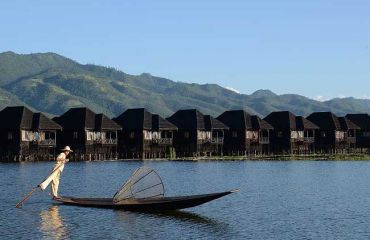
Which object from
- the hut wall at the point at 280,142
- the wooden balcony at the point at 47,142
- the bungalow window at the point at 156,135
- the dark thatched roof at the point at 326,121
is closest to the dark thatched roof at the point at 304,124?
the dark thatched roof at the point at 326,121

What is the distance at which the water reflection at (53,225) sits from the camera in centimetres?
2703

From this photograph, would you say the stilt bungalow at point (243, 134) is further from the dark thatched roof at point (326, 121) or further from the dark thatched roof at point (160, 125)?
the dark thatched roof at point (326, 121)

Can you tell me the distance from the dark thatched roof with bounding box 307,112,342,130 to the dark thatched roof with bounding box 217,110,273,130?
42.7ft

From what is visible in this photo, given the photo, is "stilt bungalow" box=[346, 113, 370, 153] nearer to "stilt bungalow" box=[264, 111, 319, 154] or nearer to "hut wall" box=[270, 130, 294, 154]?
"stilt bungalow" box=[264, 111, 319, 154]

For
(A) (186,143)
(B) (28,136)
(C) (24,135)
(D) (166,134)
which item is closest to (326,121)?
(A) (186,143)

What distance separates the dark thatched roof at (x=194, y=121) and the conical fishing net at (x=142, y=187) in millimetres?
73643

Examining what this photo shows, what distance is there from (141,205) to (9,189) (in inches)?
655

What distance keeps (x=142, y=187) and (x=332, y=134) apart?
94.8m

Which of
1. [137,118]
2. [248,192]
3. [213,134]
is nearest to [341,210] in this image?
[248,192]

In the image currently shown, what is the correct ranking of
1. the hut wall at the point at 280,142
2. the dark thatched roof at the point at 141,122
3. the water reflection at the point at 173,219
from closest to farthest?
the water reflection at the point at 173,219 < the dark thatched roof at the point at 141,122 < the hut wall at the point at 280,142

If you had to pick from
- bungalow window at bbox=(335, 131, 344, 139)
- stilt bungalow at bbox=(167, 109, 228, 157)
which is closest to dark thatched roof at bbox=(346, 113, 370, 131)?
bungalow window at bbox=(335, 131, 344, 139)

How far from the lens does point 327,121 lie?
412 ft

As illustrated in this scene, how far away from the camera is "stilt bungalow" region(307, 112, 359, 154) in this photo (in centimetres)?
12456

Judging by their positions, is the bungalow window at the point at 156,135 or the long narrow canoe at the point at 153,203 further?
the bungalow window at the point at 156,135
